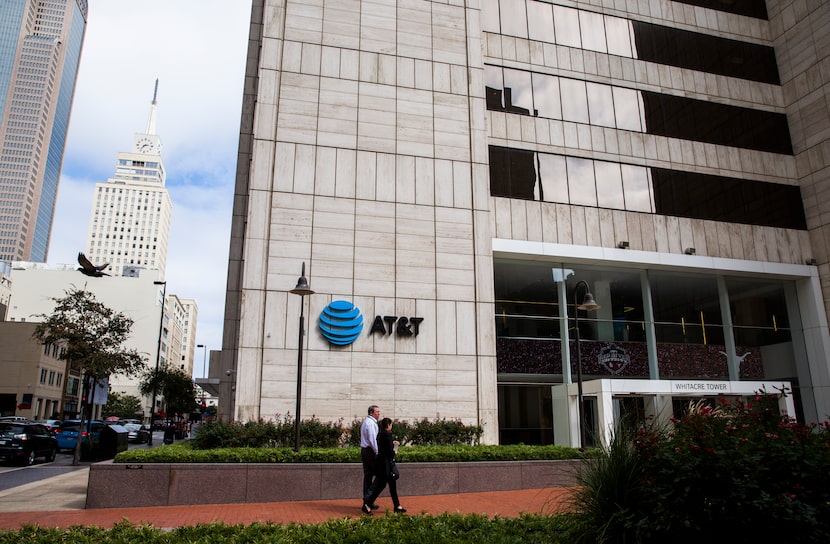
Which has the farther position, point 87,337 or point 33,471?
point 87,337

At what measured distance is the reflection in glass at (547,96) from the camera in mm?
26688

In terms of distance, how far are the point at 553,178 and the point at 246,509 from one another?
721 inches

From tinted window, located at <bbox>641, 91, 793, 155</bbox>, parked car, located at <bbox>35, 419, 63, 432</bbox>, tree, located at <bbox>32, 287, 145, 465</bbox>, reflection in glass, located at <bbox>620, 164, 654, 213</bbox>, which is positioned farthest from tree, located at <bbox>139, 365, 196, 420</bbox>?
tinted window, located at <bbox>641, 91, 793, 155</bbox>

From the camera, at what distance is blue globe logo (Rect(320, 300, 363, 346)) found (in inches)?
811

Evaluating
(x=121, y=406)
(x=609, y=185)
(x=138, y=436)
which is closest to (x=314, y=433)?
(x=609, y=185)

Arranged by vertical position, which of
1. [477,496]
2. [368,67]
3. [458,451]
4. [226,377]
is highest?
[368,67]

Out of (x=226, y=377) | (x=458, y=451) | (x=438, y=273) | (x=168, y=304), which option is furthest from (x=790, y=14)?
(x=168, y=304)

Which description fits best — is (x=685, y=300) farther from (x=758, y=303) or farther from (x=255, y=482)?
(x=255, y=482)

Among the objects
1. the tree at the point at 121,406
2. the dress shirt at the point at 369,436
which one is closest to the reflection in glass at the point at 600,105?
the dress shirt at the point at 369,436

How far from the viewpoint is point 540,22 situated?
1096 inches

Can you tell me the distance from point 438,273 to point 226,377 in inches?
353

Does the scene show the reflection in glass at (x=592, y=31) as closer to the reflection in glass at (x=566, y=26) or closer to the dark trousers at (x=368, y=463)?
the reflection in glass at (x=566, y=26)

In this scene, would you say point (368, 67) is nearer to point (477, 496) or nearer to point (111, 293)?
point (477, 496)

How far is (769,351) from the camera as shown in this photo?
28453mm
